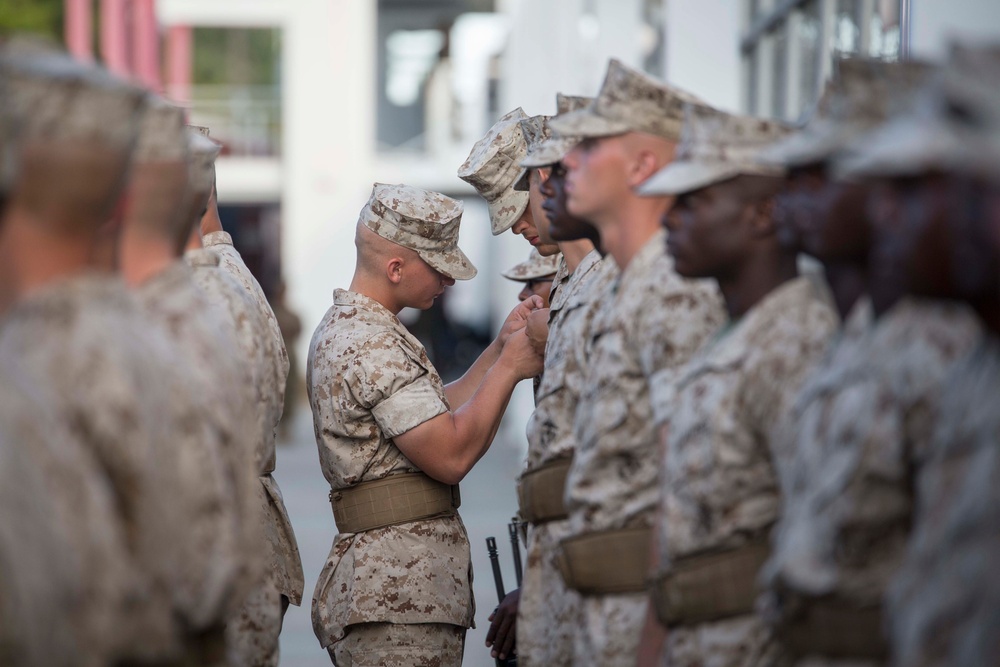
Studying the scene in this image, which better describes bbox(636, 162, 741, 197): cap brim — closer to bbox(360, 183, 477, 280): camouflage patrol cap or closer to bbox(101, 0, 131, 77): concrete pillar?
bbox(360, 183, 477, 280): camouflage patrol cap

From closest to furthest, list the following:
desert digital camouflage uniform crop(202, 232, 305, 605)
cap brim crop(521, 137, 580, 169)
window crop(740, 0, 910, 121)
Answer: cap brim crop(521, 137, 580, 169), desert digital camouflage uniform crop(202, 232, 305, 605), window crop(740, 0, 910, 121)

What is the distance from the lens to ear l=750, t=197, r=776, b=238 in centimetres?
301

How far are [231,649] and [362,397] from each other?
47.4 inches

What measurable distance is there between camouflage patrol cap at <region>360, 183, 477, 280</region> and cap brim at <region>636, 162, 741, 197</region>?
77.0 inches

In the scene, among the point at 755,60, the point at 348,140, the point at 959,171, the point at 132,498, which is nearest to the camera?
the point at 959,171

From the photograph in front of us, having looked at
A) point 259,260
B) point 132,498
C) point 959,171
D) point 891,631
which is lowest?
point 259,260

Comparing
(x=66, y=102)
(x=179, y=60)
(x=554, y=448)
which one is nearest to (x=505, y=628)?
(x=554, y=448)

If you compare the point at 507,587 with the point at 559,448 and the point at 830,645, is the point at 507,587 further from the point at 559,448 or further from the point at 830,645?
the point at 830,645

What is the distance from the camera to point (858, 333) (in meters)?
2.56

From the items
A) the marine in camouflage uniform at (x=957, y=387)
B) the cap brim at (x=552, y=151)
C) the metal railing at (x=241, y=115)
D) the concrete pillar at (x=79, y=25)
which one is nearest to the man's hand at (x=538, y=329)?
the cap brim at (x=552, y=151)

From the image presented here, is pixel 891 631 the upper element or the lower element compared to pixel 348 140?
upper

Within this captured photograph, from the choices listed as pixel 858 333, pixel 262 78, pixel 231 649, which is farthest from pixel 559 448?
pixel 262 78

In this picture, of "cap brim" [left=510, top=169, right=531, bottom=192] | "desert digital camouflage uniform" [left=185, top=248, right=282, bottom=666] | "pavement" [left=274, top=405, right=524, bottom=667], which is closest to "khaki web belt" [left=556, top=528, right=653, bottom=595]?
"desert digital camouflage uniform" [left=185, top=248, right=282, bottom=666]

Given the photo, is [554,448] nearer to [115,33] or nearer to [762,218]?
[762,218]
